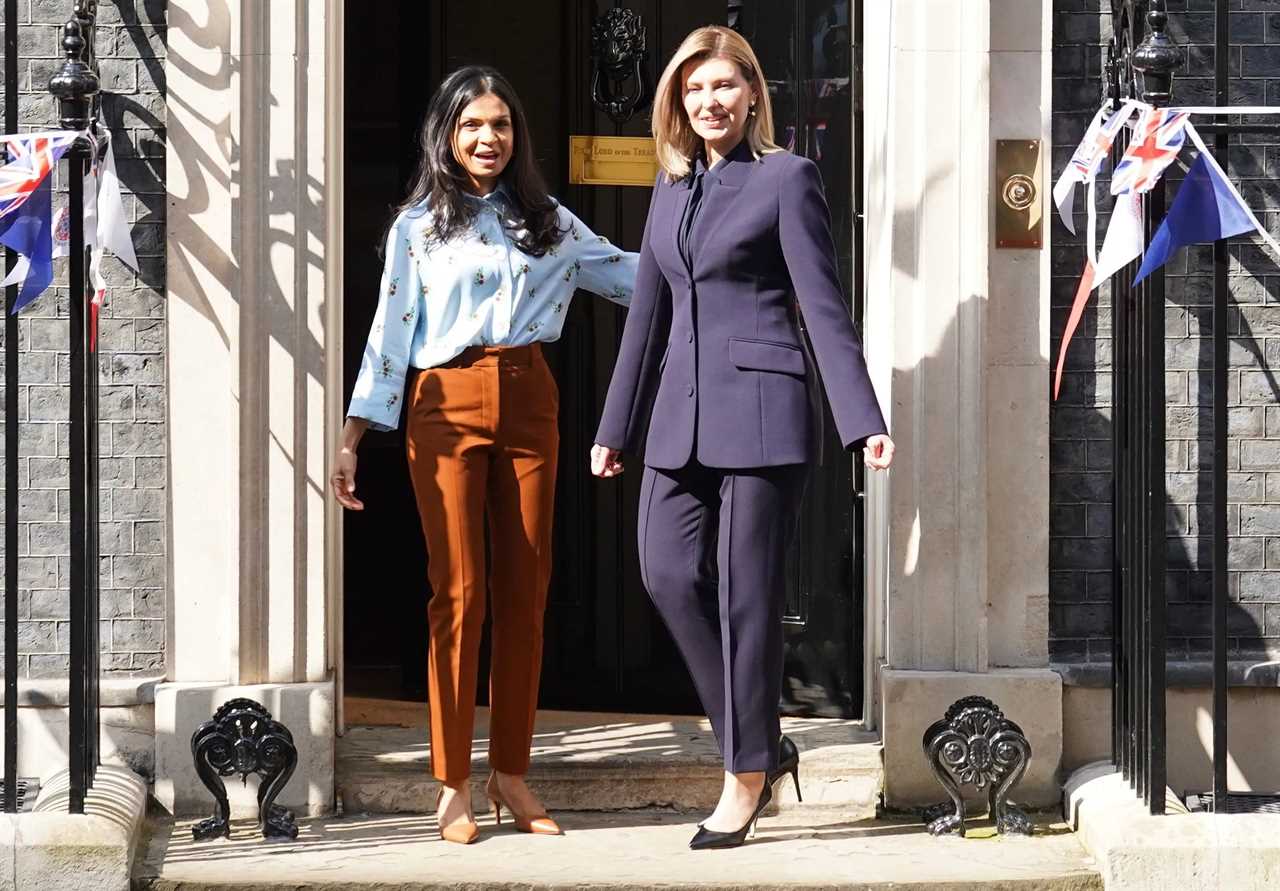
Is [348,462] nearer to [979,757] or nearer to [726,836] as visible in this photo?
[726,836]

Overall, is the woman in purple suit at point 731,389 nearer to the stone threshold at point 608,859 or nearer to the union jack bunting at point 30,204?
the stone threshold at point 608,859

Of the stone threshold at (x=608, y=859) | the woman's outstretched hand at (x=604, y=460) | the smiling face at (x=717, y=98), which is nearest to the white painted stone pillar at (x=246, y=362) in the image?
the stone threshold at (x=608, y=859)

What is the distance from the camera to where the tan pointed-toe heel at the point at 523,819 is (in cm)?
480

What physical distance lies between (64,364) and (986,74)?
2633mm

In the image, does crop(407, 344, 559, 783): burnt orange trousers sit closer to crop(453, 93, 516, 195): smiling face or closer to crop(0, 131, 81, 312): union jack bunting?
crop(453, 93, 516, 195): smiling face

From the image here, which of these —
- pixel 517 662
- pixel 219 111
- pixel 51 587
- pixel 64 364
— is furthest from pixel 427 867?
pixel 219 111

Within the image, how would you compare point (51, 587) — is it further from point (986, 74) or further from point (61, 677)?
point (986, 74)

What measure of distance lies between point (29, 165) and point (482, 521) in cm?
139

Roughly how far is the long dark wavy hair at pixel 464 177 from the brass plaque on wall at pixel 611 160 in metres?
1.06

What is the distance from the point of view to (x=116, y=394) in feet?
16.7

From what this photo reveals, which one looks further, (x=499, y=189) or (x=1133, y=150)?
(x=499, y=189)

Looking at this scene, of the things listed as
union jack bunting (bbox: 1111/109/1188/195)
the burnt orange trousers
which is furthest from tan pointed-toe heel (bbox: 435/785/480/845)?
union jack bunting (bbox: 1111/109/1188/195)

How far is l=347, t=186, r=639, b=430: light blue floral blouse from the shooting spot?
15.2 feet

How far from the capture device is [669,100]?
4.61 m
